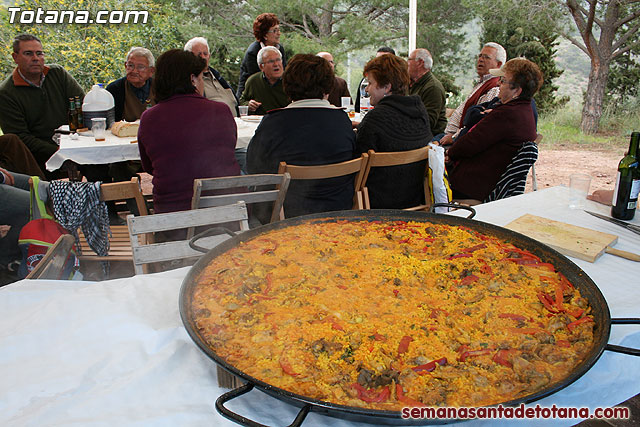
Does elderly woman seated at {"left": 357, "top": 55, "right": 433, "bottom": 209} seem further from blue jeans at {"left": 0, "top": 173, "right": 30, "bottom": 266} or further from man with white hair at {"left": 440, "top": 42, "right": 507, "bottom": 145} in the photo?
blue jeans at {"left": 0, "top": 173, "right": 30, "bottom": 266}

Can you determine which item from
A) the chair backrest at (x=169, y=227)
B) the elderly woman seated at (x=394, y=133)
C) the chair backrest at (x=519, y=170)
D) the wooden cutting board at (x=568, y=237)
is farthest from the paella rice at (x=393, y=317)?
the chair backrest at (x=519, y=170)

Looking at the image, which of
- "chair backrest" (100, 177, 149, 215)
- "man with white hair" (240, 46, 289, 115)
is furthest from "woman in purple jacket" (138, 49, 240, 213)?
"man with white hair" (240, 46, 289, 115)

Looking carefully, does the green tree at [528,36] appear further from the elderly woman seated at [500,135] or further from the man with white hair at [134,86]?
the man with white hair at [134,86]

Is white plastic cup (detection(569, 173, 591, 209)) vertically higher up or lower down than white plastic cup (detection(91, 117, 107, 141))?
lower down

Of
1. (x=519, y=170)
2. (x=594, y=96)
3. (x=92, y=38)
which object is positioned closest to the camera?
(x=519, y=170)

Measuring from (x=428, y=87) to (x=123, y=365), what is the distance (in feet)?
16.4

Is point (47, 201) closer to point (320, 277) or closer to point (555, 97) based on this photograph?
point (320, 277)

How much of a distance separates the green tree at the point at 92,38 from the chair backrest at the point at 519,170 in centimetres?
717

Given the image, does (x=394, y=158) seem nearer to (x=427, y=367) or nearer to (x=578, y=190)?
(x=578, y=190)

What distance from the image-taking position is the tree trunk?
888 centimetres

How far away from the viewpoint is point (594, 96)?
903 cm

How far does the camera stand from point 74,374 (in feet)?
3.68

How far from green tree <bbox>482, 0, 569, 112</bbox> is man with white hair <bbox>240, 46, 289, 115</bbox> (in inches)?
229

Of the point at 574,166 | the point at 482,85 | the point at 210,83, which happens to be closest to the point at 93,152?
the point at 210,83
